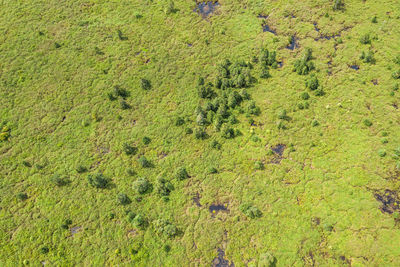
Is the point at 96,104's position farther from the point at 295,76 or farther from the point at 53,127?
the point at 295,76

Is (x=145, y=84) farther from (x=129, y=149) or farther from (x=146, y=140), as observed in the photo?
(x=129, y=149)

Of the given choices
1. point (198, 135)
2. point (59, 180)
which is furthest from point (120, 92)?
point (59, 180)

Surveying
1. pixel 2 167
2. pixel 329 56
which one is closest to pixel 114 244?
pixel 2 167

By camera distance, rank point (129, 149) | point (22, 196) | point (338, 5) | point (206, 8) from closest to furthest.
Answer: point (22, 196), point (129, 149), point (338, 5), point (206, 8)

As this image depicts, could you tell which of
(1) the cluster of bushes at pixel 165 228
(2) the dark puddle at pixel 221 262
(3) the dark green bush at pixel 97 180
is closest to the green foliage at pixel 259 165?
(2) the dark puddle at pixel 221 262

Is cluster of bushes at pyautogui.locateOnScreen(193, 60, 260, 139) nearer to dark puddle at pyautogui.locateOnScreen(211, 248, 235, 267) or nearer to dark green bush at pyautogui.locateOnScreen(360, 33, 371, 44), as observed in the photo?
dark puddle at pyautogui.locateOnScreen(211, 248, 235, 267)

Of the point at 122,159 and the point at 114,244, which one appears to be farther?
the point at 122,159

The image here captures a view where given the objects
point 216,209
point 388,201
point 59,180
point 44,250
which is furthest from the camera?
point 59,180
